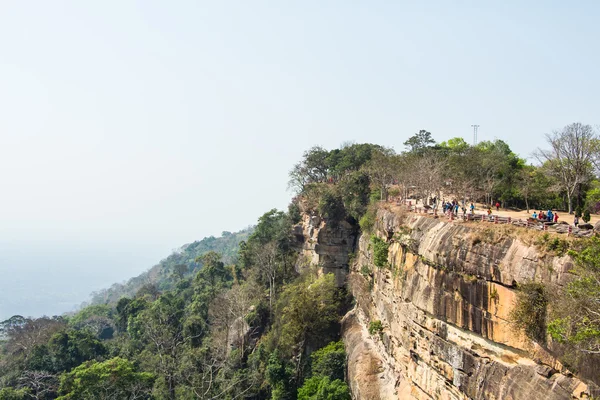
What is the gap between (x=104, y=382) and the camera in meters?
32.3

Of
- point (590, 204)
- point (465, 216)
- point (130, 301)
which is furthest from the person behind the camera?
point (130, 301)

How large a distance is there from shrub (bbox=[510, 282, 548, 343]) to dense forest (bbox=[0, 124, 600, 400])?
0.17ft

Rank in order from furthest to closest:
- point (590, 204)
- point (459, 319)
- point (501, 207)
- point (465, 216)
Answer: point (501, 207), point (590, 204), point (465, 216), point (459, 319)

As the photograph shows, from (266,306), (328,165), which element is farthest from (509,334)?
(328,165)

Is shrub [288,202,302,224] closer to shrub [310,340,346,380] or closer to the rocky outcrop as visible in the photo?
the rocky outcrop

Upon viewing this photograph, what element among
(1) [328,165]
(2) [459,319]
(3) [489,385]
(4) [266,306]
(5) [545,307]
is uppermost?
(1) [328,165]

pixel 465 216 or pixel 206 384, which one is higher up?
pixel 465 216

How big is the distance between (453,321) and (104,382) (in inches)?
1107

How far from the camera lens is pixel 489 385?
1648cm

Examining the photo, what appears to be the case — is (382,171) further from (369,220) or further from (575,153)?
(575,153)

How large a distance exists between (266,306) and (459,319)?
2812 cm

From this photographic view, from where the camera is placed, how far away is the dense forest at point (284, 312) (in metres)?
30.8

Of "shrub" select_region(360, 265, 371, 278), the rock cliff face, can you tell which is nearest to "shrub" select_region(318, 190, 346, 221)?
"shrub" select_region(360, 265, 371, 278)

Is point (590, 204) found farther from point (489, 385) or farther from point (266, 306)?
point (266, 306)
